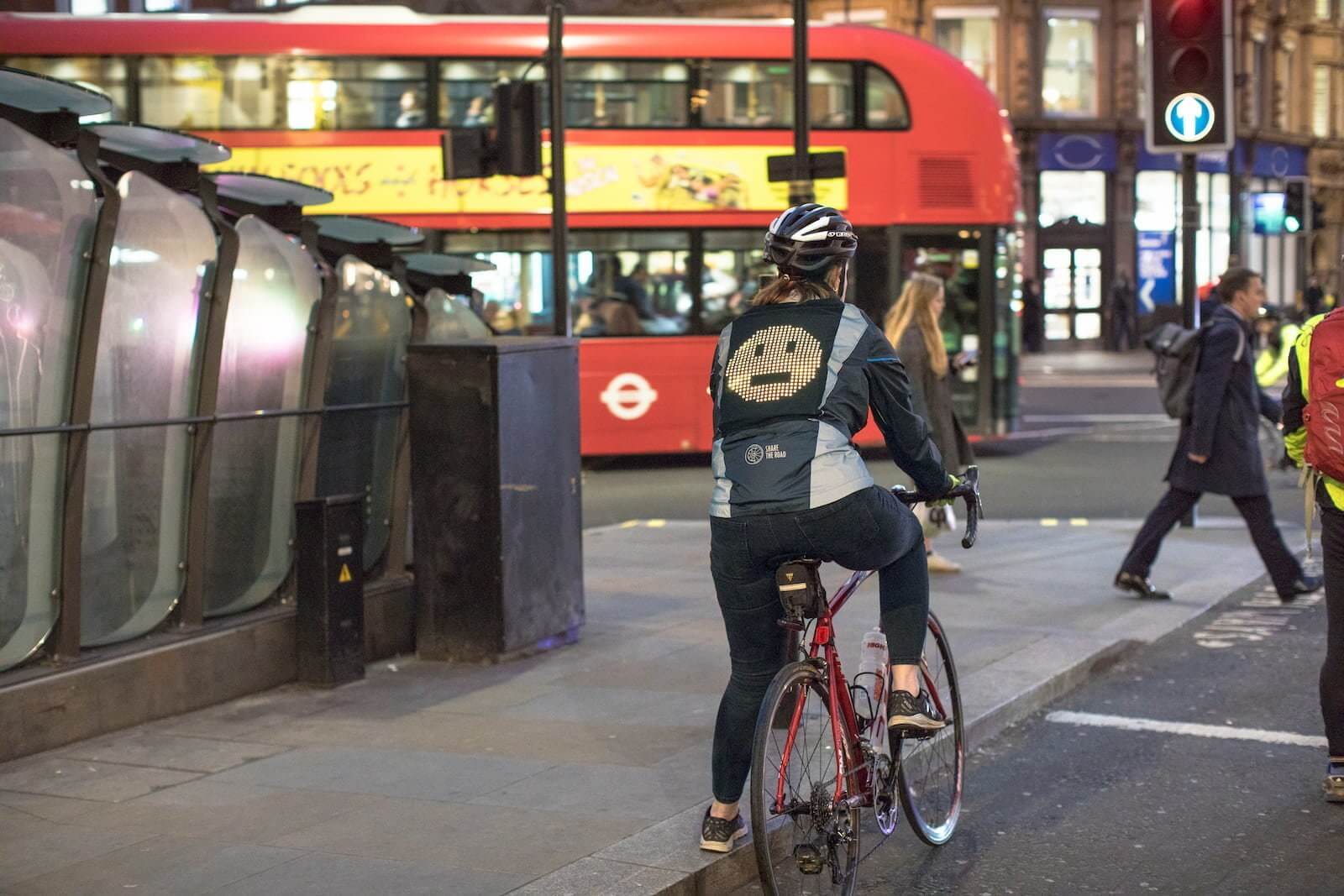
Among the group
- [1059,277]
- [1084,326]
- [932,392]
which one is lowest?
[932,392]

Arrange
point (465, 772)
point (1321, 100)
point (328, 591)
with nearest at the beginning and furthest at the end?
point (465, 772)
point (328, 591)
point (1321, 100)

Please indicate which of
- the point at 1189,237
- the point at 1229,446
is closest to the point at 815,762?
the point at 1229,446

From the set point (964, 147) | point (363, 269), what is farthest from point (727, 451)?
point (964, 147)

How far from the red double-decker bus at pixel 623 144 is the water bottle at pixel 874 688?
11817mm

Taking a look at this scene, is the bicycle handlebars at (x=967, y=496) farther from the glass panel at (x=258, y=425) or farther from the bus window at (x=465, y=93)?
the bus window at (x=465, y=93)

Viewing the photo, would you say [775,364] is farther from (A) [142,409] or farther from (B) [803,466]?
(A) [142,409]

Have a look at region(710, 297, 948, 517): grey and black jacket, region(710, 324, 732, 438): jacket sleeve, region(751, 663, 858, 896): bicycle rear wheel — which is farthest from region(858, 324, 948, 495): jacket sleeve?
region(751, 663, 858, 896): bicycle rear wheel

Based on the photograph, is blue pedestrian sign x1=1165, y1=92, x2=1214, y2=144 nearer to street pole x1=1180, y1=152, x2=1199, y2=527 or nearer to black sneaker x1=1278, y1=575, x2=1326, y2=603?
street pole x1=1180, y1=152, x2=1199, y2=527

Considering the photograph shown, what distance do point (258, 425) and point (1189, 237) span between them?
22.5ft

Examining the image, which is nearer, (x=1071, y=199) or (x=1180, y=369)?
(x=1180, y=369)

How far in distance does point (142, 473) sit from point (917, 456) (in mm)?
3452

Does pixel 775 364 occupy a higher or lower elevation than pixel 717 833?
higher

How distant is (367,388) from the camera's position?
323 inches

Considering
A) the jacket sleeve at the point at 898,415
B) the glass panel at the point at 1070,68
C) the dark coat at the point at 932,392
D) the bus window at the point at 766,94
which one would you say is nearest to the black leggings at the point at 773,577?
the jacket sleeve at the point at 898,415
